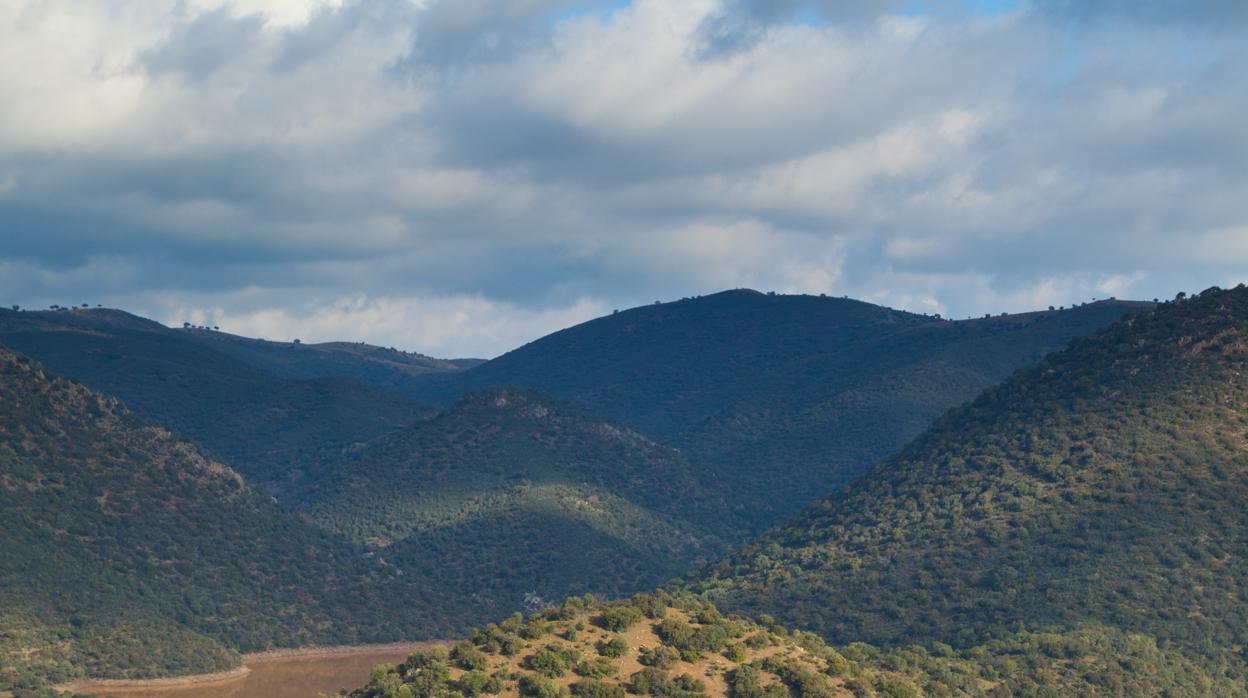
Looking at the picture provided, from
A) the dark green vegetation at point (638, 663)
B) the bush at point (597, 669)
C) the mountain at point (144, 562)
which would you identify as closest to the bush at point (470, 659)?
the dark green vegetation at point (638, 663)

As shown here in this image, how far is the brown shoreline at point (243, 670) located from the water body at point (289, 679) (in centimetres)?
10

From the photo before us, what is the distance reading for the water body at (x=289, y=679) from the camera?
444 ft

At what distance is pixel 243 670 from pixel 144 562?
19.4 m

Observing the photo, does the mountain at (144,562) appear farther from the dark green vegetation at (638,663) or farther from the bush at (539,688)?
the bush at (539,688)

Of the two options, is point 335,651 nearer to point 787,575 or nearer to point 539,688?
point 787,575

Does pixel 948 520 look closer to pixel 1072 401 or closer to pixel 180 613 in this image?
pixel 1072 401

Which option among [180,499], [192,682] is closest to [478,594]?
[180,499]

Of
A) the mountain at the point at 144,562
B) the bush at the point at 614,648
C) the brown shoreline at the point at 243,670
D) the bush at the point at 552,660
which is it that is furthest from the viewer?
the mountain at the point at 144,562

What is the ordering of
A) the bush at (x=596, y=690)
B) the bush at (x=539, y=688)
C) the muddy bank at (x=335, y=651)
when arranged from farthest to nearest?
the muddy bank at (x=335, y=651), the bush at (x=596, y=690), the bush at (x=539, y=688)

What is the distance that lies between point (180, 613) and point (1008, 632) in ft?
269

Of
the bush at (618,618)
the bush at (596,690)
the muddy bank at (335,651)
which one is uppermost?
the bush at (618,618)

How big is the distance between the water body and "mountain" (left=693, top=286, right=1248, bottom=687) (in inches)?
1346

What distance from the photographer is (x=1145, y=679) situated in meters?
99.0

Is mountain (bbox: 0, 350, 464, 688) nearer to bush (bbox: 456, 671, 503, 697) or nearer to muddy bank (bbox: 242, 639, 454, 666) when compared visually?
muddy bank (bbox: 242, 639, 454, 666)
